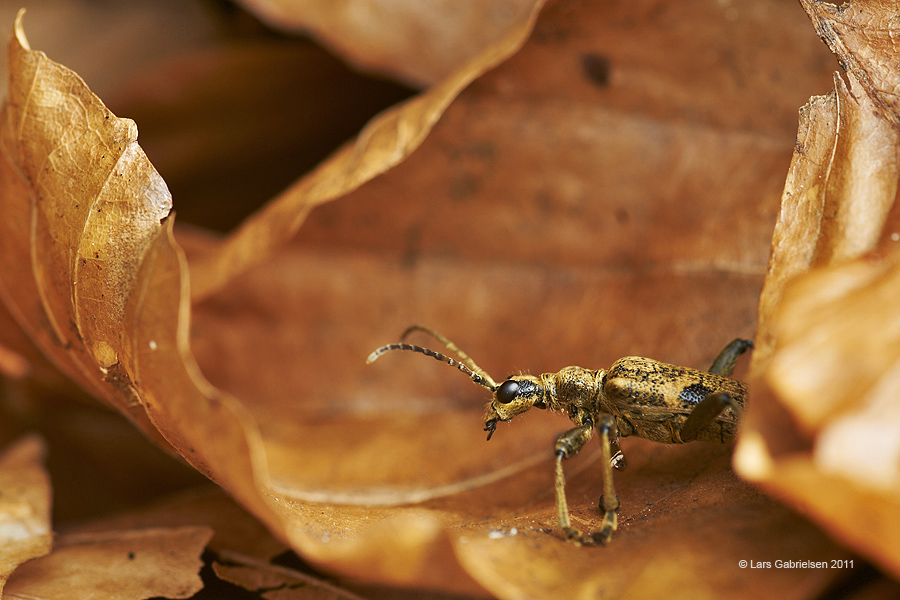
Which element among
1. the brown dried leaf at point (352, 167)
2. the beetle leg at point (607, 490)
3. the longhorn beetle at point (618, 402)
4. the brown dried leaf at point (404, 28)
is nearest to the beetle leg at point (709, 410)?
the longhorn beetle at point (618, 402)

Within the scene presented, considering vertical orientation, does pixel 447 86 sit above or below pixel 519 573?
above

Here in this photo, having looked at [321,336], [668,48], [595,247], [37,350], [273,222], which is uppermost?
[668,48]

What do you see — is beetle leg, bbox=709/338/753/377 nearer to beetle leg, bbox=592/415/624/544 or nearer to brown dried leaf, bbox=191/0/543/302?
beetle leg, bbox=592/415/624/544

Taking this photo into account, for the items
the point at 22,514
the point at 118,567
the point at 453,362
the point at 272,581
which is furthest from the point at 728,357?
the point at 22,514

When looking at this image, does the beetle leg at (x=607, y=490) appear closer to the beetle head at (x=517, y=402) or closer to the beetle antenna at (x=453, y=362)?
the beetle head at (x=517, y=402)

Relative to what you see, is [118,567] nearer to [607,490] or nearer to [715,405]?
[607,490]

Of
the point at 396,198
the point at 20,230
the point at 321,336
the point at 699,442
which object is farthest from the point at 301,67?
the point at 699,442

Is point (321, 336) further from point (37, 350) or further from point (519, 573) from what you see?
point (519, 573)

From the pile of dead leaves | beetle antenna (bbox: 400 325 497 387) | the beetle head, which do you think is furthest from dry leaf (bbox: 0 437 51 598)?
the beetle head
